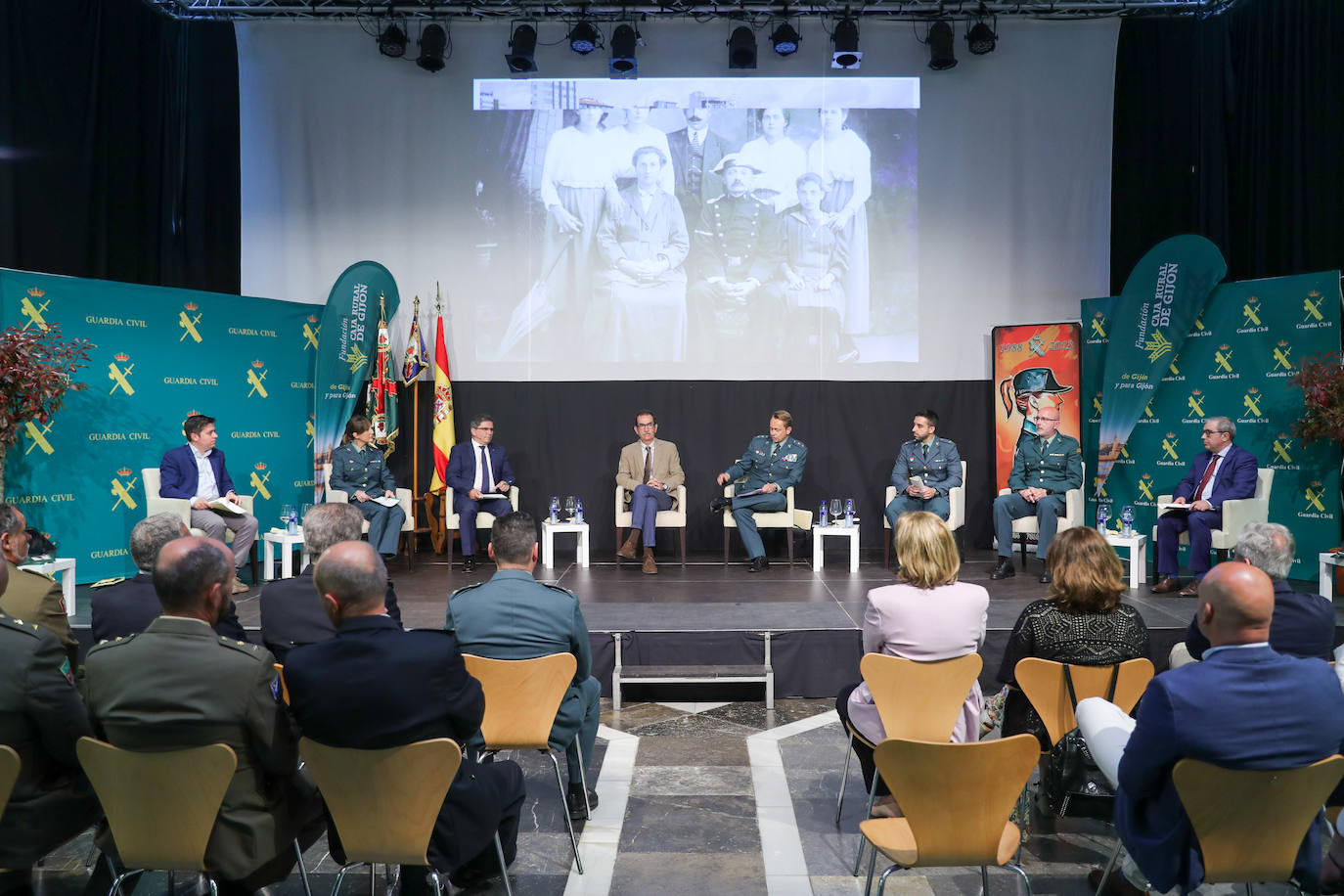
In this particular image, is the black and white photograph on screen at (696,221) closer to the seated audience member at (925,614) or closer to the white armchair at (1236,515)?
the white armchair at (1236,515)

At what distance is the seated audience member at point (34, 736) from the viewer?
2172 mm

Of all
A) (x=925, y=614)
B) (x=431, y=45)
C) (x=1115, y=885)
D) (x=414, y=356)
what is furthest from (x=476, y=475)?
(x=1115, y=885)

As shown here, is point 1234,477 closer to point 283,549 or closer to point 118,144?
point 283,549

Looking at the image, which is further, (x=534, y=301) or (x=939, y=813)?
(x=534, y=301)

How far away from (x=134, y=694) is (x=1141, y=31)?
866cm

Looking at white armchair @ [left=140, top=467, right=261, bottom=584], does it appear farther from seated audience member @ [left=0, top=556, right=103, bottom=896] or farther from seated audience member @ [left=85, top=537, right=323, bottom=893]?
seated audience member @ [left=85, top=537, right=323, bottom=893]

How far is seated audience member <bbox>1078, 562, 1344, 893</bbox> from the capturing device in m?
1.98

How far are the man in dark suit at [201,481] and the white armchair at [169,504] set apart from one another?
34 mm

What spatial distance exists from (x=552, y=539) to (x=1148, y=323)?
469 centimetres

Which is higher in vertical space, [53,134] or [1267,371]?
[53,134]

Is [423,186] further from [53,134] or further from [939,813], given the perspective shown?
[939,813]

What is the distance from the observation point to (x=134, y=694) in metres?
2.09

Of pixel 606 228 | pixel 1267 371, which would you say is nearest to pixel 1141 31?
pixel 1267 371

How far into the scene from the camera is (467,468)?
23.8ft
